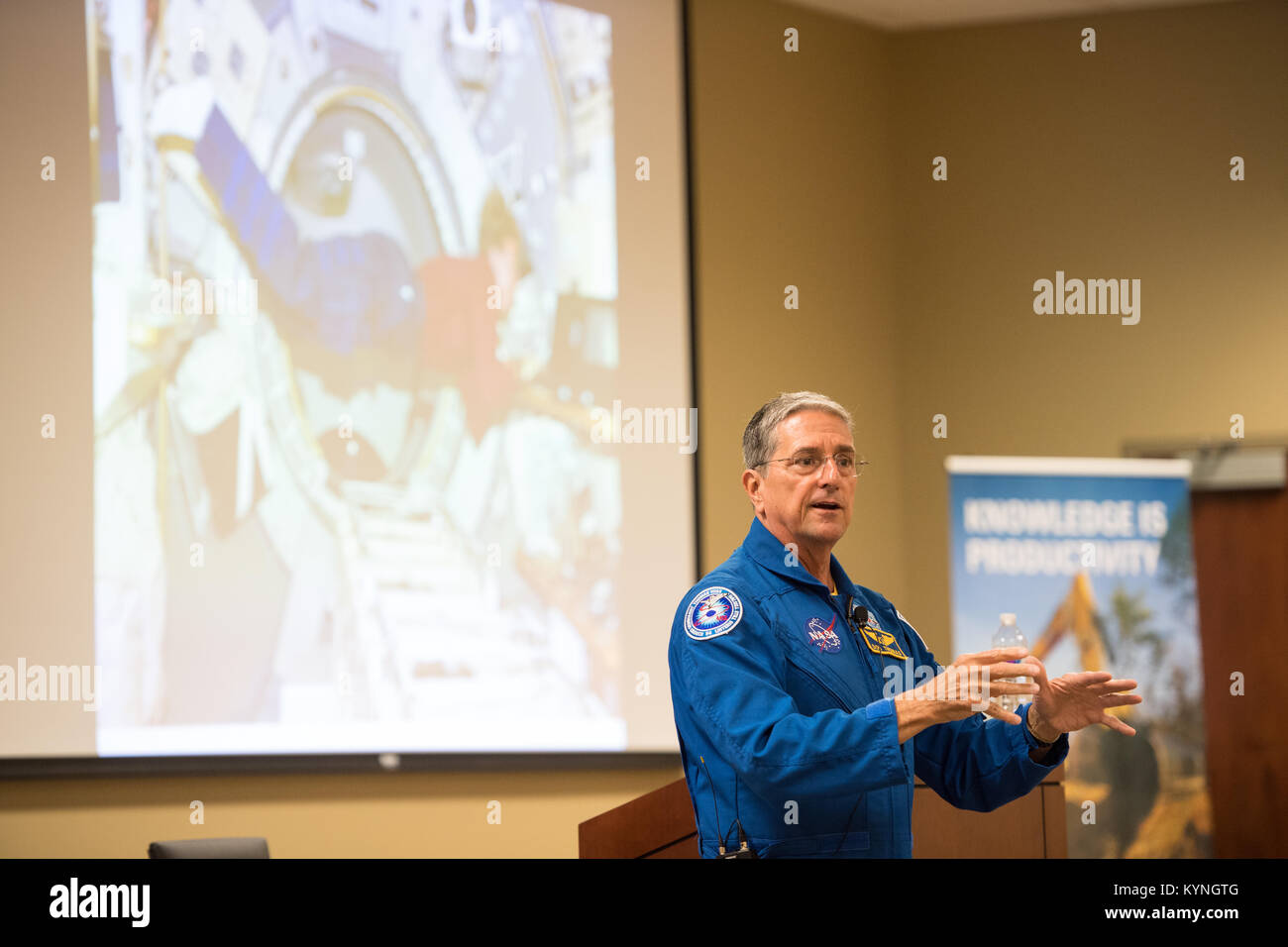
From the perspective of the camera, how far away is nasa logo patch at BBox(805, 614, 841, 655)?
182 cm

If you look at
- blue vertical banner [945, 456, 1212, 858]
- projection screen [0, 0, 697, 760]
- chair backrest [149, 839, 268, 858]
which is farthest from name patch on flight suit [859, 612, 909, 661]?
blue vertical banner [945, 456, 1212, 858]

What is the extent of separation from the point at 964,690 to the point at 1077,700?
0.29m

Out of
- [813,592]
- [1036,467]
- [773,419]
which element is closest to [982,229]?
[1036,467]

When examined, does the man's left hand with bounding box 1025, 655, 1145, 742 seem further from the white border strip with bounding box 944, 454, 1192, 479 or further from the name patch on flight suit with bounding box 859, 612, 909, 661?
the white border strip with bounding box 944, 454, 1192, 479

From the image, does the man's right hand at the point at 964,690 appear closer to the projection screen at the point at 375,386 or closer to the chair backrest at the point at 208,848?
the chair backrest at the point at 208,848

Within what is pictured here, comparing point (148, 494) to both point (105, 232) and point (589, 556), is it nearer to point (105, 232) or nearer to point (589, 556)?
point (105, 232)

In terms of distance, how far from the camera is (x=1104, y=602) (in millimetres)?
4555

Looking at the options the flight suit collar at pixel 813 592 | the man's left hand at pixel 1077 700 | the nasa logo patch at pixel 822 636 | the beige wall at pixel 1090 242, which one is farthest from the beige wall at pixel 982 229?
the man's left hand at pixel 1077 700

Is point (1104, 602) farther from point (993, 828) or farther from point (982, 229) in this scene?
point (993, 828)

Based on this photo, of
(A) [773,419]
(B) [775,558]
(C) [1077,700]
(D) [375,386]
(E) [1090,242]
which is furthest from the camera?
(E) [1090,242]

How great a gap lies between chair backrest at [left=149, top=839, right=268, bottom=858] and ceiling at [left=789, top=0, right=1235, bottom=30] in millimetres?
3772

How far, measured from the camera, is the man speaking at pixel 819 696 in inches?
62.5

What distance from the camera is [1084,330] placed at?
5.18 meters

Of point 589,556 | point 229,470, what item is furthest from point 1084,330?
point 229,470
